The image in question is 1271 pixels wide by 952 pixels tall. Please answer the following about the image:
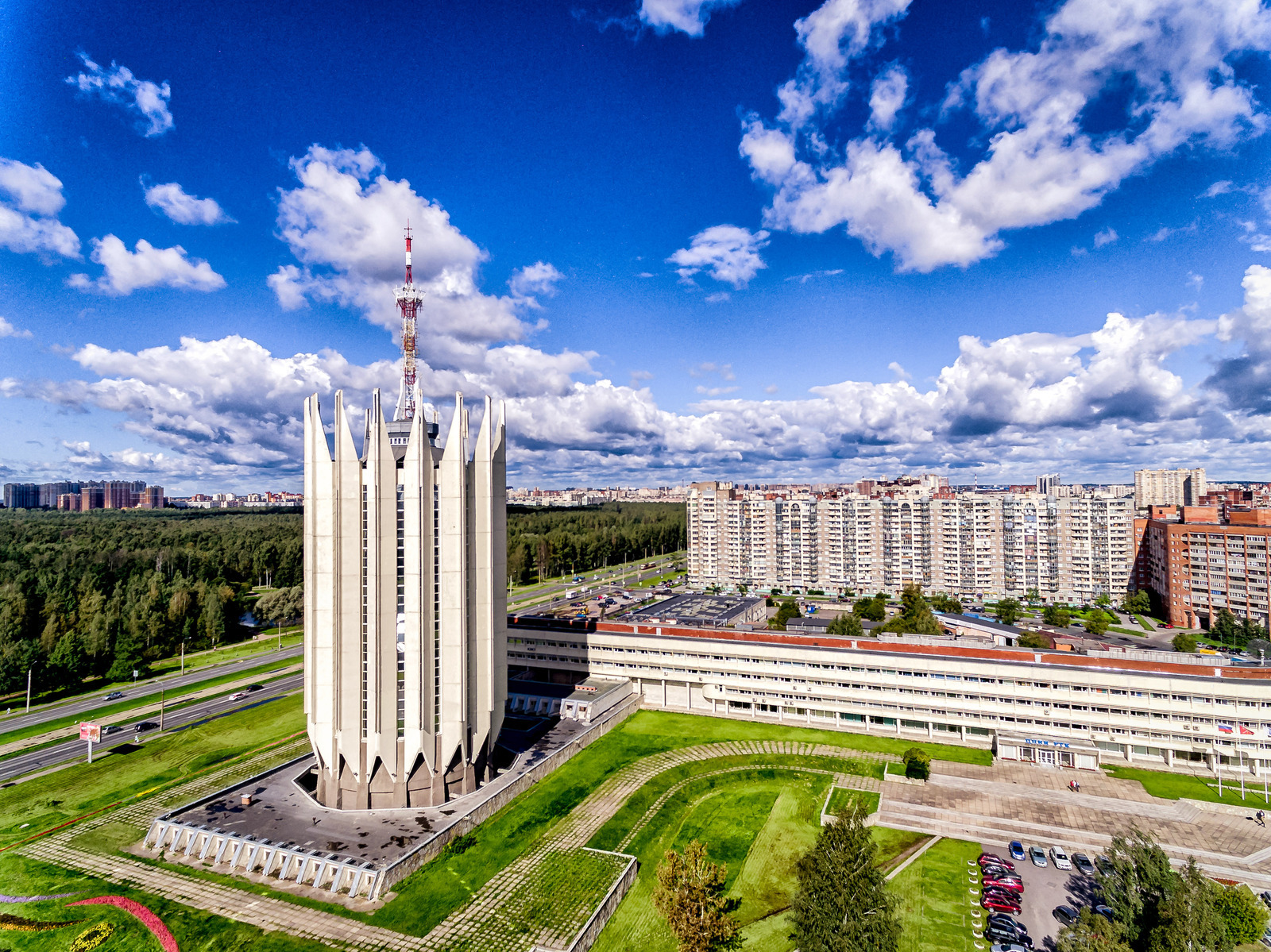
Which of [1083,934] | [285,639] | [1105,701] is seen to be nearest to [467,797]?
[1083,934]

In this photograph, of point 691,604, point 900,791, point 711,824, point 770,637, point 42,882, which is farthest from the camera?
point 691,604

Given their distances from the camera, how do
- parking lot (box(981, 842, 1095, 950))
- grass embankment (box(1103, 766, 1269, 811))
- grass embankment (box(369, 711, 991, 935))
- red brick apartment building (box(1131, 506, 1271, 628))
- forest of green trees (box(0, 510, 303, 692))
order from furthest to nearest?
1. red brick apartment building (box(1131, 506, 1271, 628))
2. forest of green trees (box(0, 510, 303, 692))
3. grass embankment (box(1103, 766, 1269, 811))
4. grass embankment (box(369, 711, 991, 935))
5. parking lot (box(981, 842, 1095, 950))

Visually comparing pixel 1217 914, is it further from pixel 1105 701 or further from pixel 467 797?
pixel 467 797

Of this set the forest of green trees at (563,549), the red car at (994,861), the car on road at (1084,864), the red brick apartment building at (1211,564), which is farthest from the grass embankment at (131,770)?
the red brick apartment building at (1211,564)

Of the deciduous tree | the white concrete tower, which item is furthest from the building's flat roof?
the deciduous tree

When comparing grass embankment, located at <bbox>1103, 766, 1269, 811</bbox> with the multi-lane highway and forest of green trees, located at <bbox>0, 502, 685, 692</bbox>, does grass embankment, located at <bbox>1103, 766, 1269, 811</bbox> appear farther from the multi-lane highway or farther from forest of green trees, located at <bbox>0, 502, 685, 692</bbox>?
forest of green trees, located at <bbox>0, 502, 685, 692</bbox>
